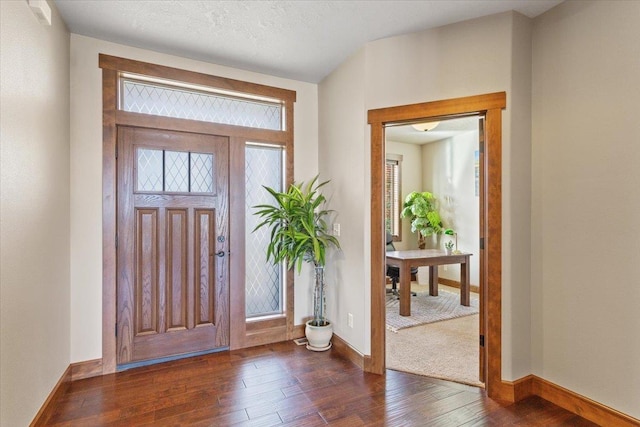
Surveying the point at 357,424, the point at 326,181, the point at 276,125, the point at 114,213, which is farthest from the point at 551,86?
the point at 114,213

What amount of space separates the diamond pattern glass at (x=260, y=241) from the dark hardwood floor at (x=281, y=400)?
697 millimetres

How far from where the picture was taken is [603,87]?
2078 mm

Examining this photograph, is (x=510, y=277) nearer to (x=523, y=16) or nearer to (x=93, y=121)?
(x=523, y=16)

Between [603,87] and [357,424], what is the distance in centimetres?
266

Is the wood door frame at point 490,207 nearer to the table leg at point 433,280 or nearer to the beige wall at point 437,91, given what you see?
the beige wall at point 437,91

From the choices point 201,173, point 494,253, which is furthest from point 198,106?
point 494,253

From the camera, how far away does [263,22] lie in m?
2.50

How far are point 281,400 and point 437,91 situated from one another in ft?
8.57

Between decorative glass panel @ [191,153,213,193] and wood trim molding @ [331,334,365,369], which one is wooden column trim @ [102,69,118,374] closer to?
decorative glass panel @ [191,153,213,193]

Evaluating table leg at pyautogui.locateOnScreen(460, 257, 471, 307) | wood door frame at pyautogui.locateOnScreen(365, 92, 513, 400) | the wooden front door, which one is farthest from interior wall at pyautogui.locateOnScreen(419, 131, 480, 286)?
the wooden front door

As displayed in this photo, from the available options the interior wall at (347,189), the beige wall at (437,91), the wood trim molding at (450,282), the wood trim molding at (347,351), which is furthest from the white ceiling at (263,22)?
the wood trim molding at (450,282)

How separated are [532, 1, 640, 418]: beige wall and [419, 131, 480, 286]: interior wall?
3.26 meters

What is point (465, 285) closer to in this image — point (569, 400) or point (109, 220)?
point (569, 400)

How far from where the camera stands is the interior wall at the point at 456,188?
572 centimetres
